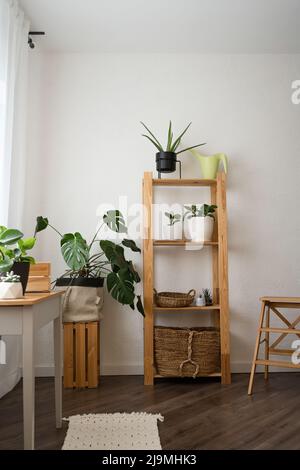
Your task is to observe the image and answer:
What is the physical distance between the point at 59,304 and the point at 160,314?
1.25 m

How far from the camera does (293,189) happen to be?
3223 mm

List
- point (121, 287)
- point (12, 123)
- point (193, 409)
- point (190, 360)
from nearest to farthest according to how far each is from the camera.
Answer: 1. point (193, 409)
2. point (12, 123)
3. point (121, 287)
4. point (190, 360)

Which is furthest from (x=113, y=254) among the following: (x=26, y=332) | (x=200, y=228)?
(x=26, y=332)

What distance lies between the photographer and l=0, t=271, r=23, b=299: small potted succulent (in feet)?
5.04

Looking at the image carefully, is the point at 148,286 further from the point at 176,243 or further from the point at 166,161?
the point at 166,161

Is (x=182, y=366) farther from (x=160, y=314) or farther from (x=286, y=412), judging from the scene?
(x=286, y=412)

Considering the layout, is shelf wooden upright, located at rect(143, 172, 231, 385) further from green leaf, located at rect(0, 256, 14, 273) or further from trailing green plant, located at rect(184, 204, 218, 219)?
green leaf, located at rect(0, 256, 14, 273)

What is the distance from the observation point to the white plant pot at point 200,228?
2.88 meters

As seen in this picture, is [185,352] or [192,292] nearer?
[185,352]

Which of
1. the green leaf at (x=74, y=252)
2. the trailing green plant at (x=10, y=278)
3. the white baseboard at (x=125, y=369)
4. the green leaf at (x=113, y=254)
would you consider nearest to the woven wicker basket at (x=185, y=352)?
the white baseboard at (x=125, y=369)

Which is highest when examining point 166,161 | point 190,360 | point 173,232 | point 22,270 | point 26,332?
point 166,161

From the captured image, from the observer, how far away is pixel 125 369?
9.93 ft

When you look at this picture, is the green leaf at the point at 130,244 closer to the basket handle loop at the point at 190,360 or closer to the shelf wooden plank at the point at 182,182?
the shelf wooden plank at the point at 182,182

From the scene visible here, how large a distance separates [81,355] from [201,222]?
1267mm
